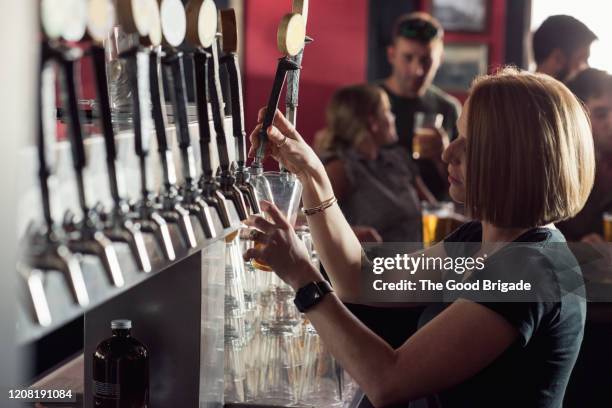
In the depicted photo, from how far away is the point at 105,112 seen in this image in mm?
959

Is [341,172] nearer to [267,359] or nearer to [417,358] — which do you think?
[267,359]

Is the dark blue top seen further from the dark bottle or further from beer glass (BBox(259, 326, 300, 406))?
the dark bottle

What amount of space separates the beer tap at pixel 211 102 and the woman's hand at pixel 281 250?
5.6 inches

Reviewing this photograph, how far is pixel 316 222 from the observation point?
6.69ft

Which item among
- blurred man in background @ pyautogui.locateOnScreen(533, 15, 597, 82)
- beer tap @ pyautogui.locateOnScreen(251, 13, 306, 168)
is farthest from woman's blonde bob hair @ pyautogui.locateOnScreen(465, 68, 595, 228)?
blurred man in background @ pyautogui.locateOnScreen(533, 15, 597, 82)

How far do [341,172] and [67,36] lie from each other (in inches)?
107

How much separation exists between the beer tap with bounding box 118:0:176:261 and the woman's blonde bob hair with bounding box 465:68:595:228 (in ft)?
2.41

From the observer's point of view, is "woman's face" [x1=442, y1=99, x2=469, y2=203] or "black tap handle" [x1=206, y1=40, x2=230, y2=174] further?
"woman's face" [x1=442, y1=99, x2=469, y2=203]

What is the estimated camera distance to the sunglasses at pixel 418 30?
4.42m

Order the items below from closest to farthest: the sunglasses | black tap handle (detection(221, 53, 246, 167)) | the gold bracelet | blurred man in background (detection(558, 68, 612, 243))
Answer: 1. black tap handle (detection(221, 53, 246, 167))
2. the gold bracelet
3. blurred man in background (detection(558, 68, 612, 243))
4. the sunglasses

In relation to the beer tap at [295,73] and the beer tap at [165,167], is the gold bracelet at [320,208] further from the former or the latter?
the beer tap at [165,167]

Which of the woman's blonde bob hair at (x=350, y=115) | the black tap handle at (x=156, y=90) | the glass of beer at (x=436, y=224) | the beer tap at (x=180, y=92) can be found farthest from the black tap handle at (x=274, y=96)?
the woman's blonde bob hair at (x=350, y=115)

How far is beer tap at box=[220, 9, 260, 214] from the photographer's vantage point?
4.65 feet

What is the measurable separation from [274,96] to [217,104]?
0.92 feet
